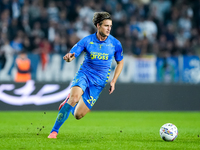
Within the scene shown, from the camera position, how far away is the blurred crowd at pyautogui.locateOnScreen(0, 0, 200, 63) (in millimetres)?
14680

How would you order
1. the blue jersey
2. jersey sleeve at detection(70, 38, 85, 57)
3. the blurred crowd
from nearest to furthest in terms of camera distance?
jersey sleeve at detection(70, 38, 85, 57) → the blue jersey → the blurred crowd

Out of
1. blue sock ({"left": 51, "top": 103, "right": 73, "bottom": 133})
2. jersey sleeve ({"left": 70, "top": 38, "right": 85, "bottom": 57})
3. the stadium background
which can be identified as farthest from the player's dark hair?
the stadium background

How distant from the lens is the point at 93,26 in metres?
15.9

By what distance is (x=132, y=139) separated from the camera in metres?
6.78

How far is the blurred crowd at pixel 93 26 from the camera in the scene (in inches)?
578

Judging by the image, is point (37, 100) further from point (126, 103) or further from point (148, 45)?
point (148, 45)

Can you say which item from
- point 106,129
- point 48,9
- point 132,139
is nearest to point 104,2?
point 48,9

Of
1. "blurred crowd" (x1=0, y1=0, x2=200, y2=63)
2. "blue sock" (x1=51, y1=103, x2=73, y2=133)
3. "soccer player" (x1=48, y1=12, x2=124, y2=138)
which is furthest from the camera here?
"blurred crowd" (x1=0, y1=0, x2=200, y2=63)

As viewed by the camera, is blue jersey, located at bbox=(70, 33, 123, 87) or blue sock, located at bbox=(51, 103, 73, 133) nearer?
blue sock, located at bbox=(51, 103, 73, 133)

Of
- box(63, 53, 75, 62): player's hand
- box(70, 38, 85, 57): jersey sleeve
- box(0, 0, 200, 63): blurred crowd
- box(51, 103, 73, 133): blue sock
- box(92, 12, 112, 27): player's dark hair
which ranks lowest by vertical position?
box(51, 103, 73, 133): blue sock

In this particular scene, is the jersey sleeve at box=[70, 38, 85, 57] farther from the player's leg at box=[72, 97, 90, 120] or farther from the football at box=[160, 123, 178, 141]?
the football at box=[160, 123, 178, 141]

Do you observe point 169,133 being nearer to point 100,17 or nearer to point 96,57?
point 96,57

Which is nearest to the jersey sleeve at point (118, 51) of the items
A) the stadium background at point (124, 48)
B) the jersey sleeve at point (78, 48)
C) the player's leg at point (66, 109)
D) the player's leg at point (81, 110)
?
the jersey sleeve at point (78, 48)

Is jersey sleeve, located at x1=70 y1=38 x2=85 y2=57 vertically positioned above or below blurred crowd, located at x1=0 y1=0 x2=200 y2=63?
below
